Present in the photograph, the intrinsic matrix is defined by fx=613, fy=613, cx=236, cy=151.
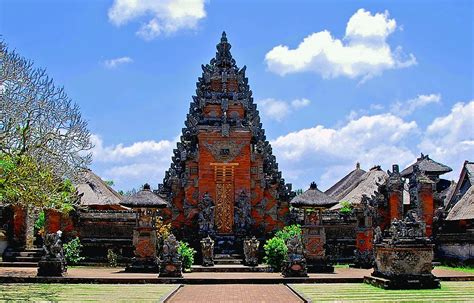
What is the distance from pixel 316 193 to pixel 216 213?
676 cm

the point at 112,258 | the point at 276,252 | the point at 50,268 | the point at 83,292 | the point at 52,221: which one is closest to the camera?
the point at 83,292

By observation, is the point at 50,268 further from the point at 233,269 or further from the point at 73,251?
the point at 233,269

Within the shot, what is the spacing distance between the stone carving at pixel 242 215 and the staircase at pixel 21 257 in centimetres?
977

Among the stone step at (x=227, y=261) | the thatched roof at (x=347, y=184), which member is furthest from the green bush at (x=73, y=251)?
the thatched roof at (x=347, y=184)

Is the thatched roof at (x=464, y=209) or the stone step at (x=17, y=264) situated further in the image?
the thatched roof at (x=464, y=209)

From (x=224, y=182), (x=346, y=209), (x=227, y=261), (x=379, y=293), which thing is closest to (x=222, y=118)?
(x=224, y=182)

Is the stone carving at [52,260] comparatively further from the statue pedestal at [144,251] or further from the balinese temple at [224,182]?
the balinese temple at [224,182]

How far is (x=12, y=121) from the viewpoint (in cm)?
1900

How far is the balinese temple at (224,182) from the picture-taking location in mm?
31812

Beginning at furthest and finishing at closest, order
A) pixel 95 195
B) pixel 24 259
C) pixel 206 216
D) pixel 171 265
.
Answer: pixel 95 195 → pixel 206 216 → pixel 24 259 → pixel 171 265

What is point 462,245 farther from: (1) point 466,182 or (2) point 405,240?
(2) point 405,240

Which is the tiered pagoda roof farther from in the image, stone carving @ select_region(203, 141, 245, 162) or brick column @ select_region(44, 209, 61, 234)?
brick column @ select_region(44, 209, 61, 234)

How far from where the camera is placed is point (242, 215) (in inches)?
1247

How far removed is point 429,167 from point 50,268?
2578 centimetres
